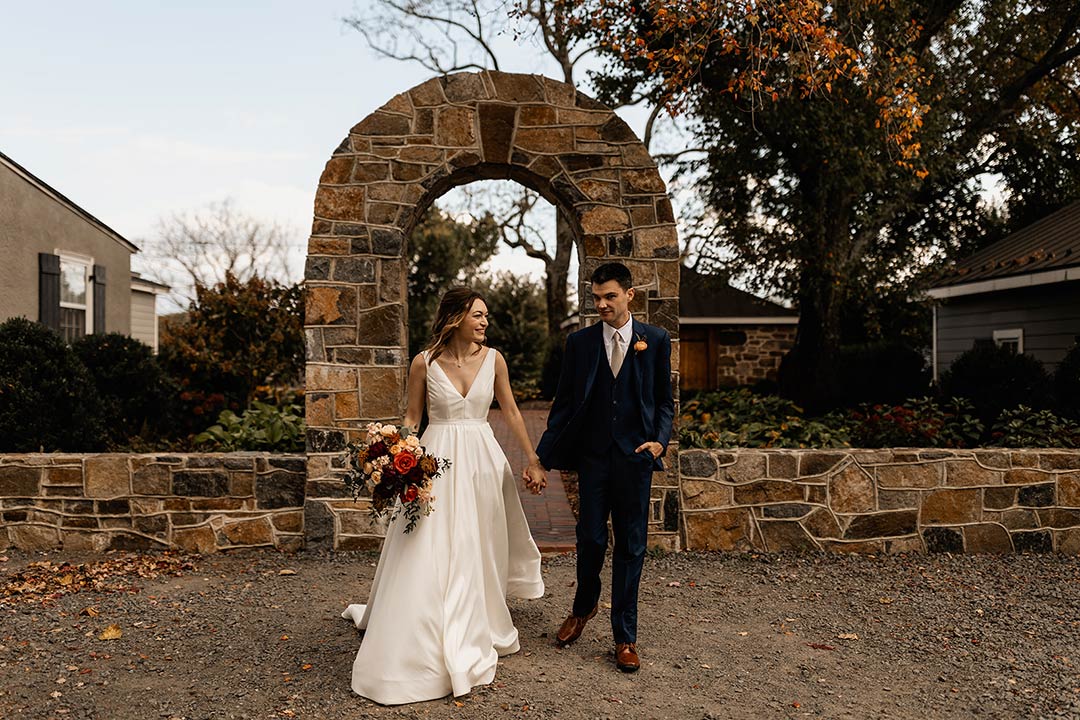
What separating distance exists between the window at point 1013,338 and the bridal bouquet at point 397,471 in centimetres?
1074

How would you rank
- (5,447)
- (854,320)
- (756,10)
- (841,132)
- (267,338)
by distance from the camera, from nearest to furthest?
(5,447)
(756,10)
(267,338)
(841,132)
(854,320)

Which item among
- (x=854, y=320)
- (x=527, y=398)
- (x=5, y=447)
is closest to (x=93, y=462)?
(x=5, y=447)

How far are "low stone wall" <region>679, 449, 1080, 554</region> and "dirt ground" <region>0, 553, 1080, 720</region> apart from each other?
193 millimetres

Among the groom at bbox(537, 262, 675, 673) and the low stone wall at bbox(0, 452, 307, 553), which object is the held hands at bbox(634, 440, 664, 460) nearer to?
the groom at bbox(537, 262, 675, 673)

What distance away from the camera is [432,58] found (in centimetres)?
1925

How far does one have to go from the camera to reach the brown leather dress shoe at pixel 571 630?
14.7 feet

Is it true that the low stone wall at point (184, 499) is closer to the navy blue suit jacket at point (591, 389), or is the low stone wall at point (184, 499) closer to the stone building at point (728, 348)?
the navy blue suit jacket at point (591, 389)

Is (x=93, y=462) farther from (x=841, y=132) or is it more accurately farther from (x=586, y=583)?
(x=841, y=132)

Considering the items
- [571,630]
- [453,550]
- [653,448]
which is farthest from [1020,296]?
[453,550]

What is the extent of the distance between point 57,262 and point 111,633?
31.1 feet

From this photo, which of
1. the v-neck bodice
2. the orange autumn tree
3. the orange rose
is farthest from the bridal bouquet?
the orange autumn tree

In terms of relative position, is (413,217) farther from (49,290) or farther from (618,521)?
(49,290)

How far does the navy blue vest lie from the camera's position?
168 inches

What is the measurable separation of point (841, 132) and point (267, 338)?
8.03m
